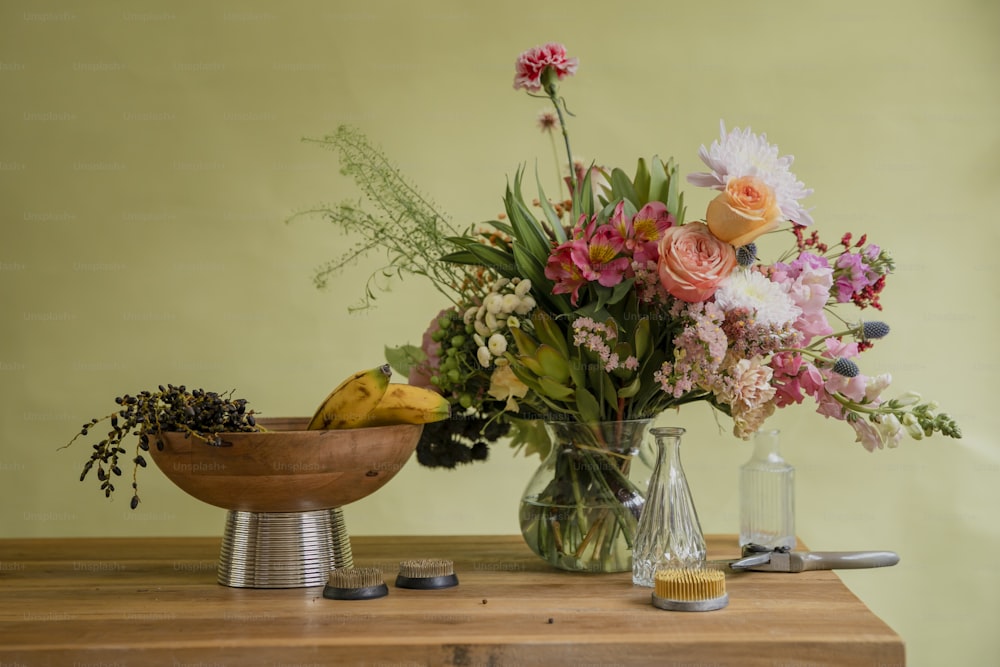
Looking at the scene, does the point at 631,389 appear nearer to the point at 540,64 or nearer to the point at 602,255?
the point at 602,255

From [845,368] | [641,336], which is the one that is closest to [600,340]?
[641,336]

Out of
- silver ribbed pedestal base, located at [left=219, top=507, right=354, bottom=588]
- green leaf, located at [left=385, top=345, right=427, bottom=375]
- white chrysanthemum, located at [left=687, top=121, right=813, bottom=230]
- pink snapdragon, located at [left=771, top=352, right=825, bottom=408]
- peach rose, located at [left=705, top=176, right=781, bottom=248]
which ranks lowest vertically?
silver ribbed pedestal base, located at [left=219, top=507, right=354, bottom=588]

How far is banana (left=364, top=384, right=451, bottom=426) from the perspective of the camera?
4.29ft

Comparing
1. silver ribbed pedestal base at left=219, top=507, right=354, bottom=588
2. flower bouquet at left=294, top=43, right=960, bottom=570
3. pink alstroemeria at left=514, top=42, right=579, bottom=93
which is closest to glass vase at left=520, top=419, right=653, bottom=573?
flower bouquet at left=294, top=43, right=960, bottom=570

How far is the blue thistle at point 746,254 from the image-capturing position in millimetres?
1239

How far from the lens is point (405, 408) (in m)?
1.31

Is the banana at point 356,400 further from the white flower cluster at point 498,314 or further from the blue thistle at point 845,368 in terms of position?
the blue thistle at point 845,368

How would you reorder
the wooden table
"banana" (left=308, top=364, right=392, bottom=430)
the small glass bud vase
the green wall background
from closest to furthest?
the wooden table, "banana" (left=308, top=364, right=392, bottom=430), the small glass bud vase, the green wall background

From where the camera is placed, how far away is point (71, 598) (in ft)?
4.00

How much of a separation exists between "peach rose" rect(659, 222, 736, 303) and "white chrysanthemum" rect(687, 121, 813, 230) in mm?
67

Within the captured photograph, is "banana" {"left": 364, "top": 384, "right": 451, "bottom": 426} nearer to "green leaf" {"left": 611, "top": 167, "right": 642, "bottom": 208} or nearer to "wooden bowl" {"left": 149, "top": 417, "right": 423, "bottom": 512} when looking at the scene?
"wooden bowl" {"left": 149, "top": 417, "right": 423, "bottom": 512}

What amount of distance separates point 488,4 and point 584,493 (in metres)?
1.47

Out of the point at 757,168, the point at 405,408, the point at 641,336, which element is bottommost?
the point at 405,408

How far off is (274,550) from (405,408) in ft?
0.81
